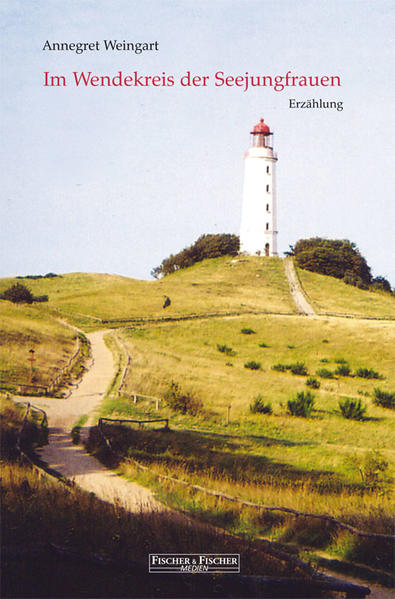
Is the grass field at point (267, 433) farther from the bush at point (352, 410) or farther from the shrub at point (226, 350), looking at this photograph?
the bush at point (352, 410)

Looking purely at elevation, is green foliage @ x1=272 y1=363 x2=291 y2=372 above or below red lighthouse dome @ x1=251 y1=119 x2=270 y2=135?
below

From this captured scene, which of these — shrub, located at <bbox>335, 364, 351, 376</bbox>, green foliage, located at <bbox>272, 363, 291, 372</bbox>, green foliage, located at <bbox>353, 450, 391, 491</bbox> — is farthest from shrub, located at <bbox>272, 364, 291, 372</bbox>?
green foliage, located at <bbox>353, 450, 391, 491</bbox>

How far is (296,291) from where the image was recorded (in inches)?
3110

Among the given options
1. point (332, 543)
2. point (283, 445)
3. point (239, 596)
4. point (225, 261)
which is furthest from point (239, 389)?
point (225, 261)

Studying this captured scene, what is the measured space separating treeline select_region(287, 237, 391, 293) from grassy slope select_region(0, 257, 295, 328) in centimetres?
549

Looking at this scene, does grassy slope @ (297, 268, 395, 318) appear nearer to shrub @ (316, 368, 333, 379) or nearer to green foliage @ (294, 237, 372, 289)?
green foliage @ (294, 237, 372, 289)

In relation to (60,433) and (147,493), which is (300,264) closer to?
(60,433)

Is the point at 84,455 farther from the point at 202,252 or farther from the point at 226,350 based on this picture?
the point at 202,252

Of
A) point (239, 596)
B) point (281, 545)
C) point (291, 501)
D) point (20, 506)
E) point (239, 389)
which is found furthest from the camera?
point (239, 389)

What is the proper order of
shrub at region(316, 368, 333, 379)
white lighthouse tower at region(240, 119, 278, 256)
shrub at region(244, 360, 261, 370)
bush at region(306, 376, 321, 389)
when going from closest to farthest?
bush at region(306, 376, 321, 389) < shrub at region(316, 368, 333, 379) < shrub at region(244, 360, 261, 370) < white lighthouse tower at region(240, 119, 278, 256)

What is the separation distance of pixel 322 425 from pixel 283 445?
476 cm

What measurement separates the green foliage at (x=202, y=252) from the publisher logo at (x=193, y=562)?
88276mm

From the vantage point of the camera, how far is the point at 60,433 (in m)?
18.8

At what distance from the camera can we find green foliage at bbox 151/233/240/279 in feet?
313
